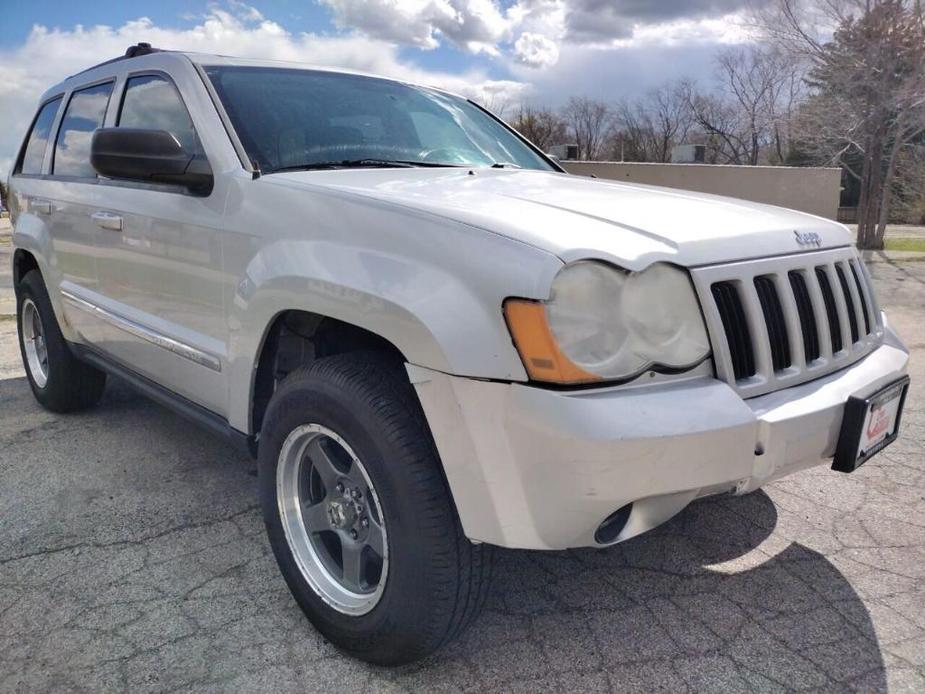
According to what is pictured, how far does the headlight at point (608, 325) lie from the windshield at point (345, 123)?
4.31ft

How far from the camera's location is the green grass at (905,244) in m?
16.5

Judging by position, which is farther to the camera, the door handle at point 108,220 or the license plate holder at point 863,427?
the door handle at point 108,220

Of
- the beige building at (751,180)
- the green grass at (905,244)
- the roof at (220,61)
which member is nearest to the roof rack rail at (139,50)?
the roof at (220,61)

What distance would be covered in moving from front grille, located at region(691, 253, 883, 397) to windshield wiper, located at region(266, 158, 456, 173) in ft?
4.58

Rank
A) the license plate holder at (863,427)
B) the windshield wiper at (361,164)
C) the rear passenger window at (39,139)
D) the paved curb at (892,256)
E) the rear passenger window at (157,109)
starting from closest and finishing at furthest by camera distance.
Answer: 1. the license plate holder at (863,427)
2. the windshield wiper at (361,164)
3. the rear passenger window at (157,109)
4. the rear passenger window at (39,139)
5. the paved curb at (892,256)

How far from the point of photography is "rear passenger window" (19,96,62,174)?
14.6ft

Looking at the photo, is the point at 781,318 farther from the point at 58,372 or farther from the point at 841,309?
the point at 58,372

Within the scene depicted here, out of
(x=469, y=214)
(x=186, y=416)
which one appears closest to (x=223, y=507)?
(x=186, y=416)

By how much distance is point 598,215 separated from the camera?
7.04 ft

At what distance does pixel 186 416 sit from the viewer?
121 inches

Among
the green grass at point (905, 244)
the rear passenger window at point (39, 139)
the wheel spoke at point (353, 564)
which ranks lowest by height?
the green grass at point (905, 244)

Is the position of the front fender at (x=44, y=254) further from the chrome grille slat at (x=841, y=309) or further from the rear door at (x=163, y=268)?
the chrome grille slat at (x=841, y=309)

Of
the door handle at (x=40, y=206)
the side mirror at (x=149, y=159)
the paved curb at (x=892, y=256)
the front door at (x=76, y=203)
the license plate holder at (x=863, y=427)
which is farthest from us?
A: the paved curb at (x=892, y=256)

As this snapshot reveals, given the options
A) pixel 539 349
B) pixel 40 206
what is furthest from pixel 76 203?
pixel 539 349
